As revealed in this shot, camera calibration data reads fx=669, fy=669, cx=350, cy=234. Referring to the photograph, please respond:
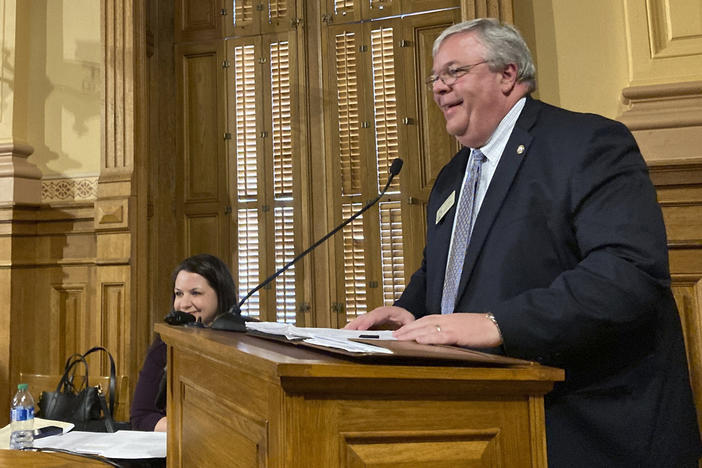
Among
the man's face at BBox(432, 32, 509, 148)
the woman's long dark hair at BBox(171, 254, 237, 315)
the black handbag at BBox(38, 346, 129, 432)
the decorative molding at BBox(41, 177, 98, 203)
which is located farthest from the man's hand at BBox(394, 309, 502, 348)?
the decorative molding at BBox(41, 177, 98, 203)

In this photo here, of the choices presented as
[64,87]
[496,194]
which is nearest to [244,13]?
[64,87]

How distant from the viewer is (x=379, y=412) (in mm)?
915

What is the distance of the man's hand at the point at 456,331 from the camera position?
1.15 metres

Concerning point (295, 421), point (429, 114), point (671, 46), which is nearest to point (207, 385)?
point (295, 421)

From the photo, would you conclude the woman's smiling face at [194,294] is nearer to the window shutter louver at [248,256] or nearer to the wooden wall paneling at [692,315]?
the window shutter louver at [248,256]

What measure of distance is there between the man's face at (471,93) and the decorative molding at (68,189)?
10.6ft

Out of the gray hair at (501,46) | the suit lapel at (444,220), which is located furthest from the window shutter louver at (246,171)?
the gray hair at (501,46)

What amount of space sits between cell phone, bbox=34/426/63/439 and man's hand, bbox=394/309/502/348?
1450 millimetres

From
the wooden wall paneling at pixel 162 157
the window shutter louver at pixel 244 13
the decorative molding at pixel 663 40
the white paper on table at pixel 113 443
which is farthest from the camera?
the window shutter louver at pixel 244 13

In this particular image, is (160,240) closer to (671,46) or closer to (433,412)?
(671,46)

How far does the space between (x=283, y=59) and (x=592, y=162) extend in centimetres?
340

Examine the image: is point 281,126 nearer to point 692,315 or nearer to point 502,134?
point 692,315

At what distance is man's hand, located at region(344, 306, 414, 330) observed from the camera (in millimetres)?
1616

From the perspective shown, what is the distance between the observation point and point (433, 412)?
94 centimetres
